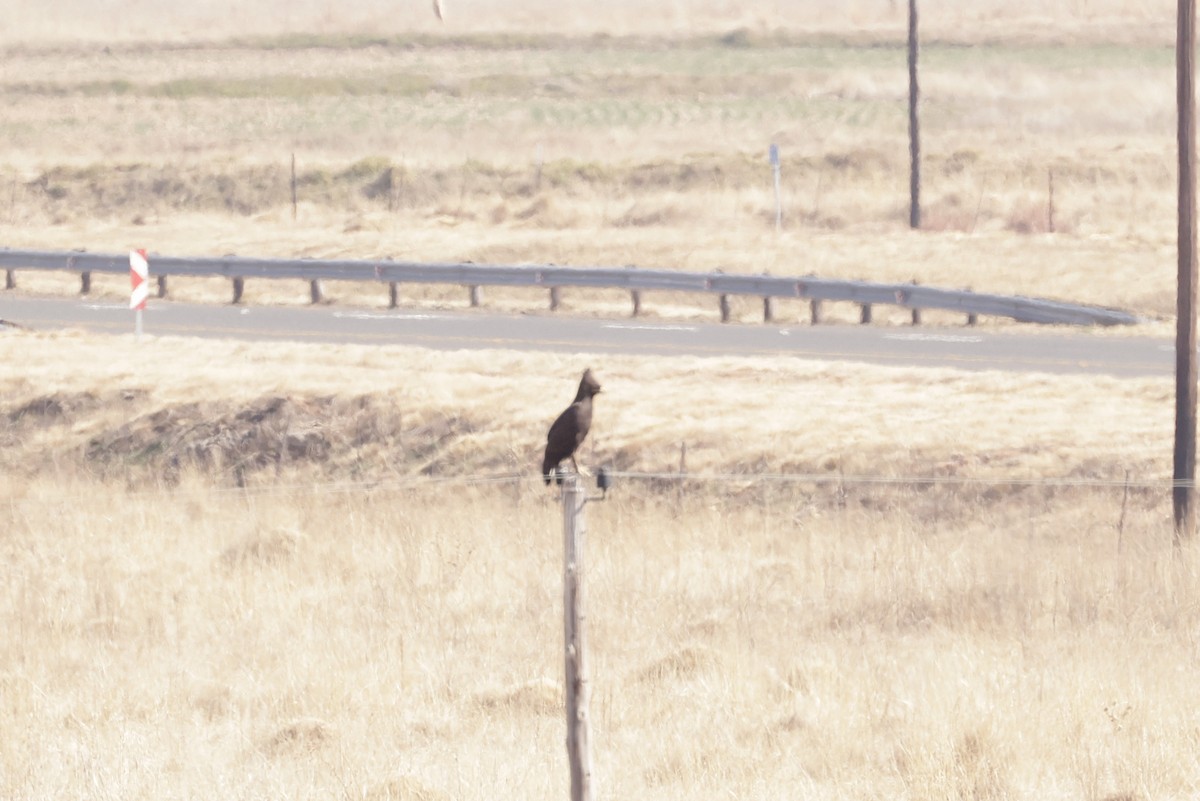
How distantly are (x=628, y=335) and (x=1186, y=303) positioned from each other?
14.2 meters

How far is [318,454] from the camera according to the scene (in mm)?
21344

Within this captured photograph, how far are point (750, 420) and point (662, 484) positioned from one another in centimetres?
147

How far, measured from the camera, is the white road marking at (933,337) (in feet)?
89.6

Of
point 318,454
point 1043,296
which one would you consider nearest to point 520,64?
point 1043,296

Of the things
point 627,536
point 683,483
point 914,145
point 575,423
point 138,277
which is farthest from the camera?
point 914,145

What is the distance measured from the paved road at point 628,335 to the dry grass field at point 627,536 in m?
2.22

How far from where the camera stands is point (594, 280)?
32406 millimetres

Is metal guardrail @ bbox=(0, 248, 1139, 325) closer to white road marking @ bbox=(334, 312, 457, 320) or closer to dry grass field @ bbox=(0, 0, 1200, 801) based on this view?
white road marking @ bbox=(334, 312, 457, 320)

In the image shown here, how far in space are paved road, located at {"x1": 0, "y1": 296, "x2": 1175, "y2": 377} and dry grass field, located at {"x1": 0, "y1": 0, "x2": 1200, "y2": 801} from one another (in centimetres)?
222

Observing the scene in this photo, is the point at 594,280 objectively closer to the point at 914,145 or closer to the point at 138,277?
the point at 138,277

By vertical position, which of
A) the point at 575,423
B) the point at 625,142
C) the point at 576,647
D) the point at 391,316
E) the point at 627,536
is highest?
the point at 625,142

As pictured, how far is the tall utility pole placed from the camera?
49.1 feet

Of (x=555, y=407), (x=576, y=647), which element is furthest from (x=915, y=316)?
(x=576, y=647)

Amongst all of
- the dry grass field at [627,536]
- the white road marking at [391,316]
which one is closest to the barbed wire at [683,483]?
the dry grass field at [627,536]
